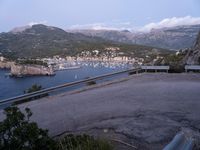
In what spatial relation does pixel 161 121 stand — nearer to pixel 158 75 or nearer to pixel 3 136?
pixel 3 136

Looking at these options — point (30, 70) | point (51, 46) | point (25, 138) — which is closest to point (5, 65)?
point (30, 70)

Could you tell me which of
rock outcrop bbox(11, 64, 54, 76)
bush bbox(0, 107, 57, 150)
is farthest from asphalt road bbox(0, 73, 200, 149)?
rock outcrop bbox(11, 64, 54, 76)

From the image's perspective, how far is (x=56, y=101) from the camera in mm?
10367

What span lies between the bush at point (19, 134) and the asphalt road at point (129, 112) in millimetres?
1547

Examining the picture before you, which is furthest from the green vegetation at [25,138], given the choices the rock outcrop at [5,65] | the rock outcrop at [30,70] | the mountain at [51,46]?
the mountain at [51,46]

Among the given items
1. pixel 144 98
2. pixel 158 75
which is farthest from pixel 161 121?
pixel 158 75

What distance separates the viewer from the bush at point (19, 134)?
485cm

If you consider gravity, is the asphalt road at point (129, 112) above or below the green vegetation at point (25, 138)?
below

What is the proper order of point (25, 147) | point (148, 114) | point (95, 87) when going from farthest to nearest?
point (95, 87) < point (148, 114) < point (25, 147)

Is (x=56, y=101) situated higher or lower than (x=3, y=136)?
lower

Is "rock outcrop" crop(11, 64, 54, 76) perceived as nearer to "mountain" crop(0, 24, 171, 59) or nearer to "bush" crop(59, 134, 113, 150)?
"mountain" crop(0, 24, 171, 59)

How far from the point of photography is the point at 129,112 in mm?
8008

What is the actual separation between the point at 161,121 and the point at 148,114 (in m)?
0.64

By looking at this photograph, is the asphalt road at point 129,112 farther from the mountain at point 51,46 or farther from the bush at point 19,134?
the mountain at point 51,46
